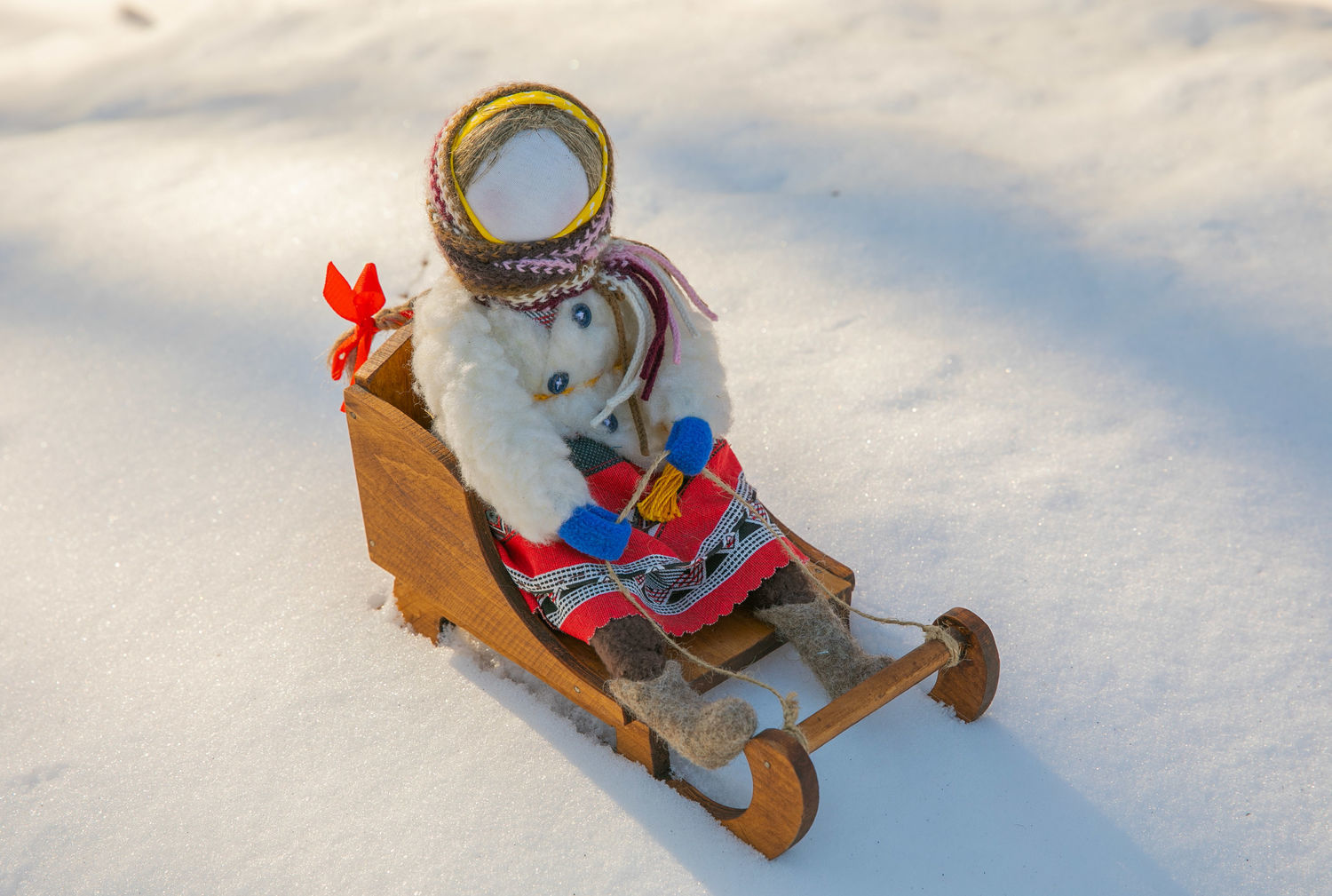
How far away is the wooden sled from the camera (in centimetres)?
141

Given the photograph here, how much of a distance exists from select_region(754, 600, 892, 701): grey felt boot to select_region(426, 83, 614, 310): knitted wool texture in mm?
558

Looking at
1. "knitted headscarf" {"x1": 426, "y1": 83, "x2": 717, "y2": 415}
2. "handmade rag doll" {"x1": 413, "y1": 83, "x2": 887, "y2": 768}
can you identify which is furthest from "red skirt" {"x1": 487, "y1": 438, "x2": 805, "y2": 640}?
"knitted headscarf" {"x1": 426, "y1": 83, "x2": 717, "y2": 415}

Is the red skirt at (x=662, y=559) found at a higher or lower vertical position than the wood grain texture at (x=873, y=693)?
higher

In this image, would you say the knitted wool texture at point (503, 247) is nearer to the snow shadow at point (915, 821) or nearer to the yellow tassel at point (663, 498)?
the yellow tassel at point (663, 498)

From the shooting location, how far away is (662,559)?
1.58 m

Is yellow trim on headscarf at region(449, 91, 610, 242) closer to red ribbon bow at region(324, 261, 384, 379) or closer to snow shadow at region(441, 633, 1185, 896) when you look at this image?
red ribbon bow at region(324, 261, 384, 379)

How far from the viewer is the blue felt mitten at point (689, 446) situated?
1563mm

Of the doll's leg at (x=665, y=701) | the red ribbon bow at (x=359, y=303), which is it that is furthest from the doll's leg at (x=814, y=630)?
the red ribbon bow at (x=359, y=303)

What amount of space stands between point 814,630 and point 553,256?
629 millimetres

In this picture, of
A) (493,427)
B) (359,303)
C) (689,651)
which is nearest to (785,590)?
(689,651)

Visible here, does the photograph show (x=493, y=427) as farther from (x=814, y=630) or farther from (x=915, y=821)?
(x=915, y=821)

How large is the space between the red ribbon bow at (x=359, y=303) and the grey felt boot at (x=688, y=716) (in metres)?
0.63

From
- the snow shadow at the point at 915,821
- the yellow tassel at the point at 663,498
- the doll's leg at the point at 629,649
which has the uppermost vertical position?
the yellow tassel at the point at 663,498

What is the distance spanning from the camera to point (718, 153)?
116 inches
